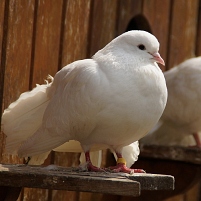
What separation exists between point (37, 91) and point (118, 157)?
0.56 m

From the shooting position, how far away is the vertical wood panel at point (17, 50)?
12.1 feet

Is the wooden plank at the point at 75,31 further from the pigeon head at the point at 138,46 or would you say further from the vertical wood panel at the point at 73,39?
the pigeon head at the point at 138,46

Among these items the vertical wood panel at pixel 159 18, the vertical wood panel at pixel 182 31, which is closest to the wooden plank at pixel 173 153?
the vertical wood panel at pixel 159 18

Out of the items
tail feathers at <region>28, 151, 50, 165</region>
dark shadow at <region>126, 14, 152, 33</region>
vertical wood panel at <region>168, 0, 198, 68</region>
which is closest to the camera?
tail feathers at <region>28, 151, 50, 165</region>

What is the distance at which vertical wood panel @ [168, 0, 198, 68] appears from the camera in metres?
5.36

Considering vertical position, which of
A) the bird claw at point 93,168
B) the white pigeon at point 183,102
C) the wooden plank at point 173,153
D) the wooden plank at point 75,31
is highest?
the wooden plank at point 75,31

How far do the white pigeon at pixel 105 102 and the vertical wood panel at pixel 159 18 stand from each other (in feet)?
5.66

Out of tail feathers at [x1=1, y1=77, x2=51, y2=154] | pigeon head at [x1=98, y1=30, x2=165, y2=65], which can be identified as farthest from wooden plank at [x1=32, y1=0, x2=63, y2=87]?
pigeon head at [x1=98, y1=30, x2=165, y2=65]

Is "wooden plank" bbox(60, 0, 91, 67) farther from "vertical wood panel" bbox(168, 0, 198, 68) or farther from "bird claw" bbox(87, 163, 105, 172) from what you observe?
"vertical wood panel" bbox(168, 0, 198, 68)

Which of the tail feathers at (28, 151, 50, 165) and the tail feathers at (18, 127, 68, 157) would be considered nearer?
the tail feathers at (18, 127, 68, 157)

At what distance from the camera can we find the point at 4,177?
2932 millimetres

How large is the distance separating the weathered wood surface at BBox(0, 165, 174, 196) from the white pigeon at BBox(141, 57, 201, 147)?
191cm

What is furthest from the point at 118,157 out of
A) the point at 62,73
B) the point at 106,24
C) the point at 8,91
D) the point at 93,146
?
the point at 106,24

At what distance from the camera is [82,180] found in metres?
2.79
